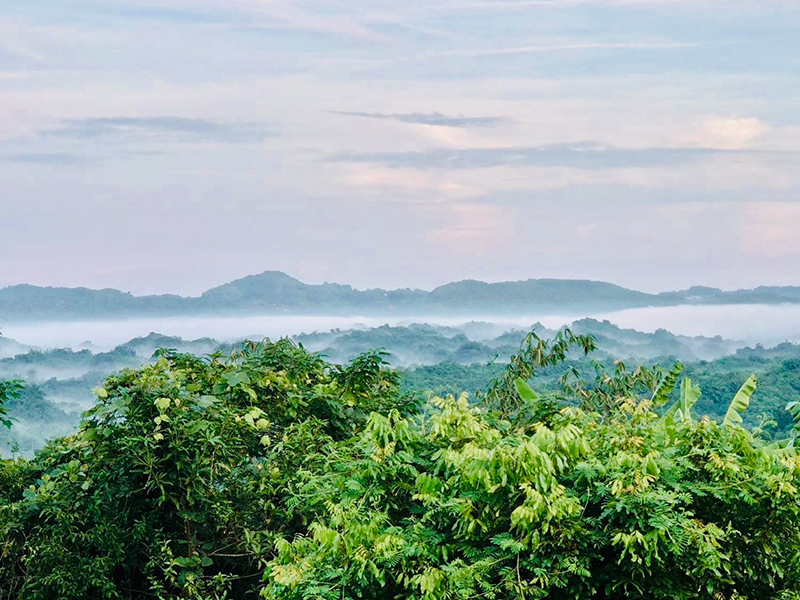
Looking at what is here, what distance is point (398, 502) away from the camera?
494 centimetres

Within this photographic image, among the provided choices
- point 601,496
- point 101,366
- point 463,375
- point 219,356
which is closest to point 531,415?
→ point 601,496

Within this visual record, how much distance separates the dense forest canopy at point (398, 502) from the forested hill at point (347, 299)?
185ft

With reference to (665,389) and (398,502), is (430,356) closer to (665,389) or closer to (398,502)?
(665,389)

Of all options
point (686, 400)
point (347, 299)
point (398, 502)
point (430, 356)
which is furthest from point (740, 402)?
point (347, 299)

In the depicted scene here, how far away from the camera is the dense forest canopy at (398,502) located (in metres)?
4.26

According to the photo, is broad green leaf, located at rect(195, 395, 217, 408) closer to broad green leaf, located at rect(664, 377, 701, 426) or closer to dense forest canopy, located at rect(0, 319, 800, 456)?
broad green leaf, located at rect(664, 377, 701, 426)

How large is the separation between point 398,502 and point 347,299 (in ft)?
220

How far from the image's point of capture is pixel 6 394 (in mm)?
7844

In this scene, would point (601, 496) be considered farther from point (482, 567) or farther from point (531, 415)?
point (531, 415)

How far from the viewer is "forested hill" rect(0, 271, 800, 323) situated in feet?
209

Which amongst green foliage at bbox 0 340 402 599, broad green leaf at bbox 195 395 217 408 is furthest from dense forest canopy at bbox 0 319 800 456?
broad green leaf at bbox 195 395 217 408

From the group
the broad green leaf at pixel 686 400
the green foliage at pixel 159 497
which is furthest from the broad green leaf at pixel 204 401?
the broad green leaf at pixel 686 400

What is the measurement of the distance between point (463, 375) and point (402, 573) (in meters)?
30.0

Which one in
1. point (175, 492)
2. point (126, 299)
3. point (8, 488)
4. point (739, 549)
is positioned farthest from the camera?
point (126, 299)
